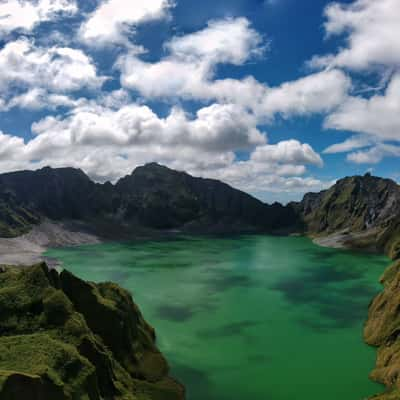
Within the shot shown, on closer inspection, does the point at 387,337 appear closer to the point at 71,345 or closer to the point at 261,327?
the point at 261,327

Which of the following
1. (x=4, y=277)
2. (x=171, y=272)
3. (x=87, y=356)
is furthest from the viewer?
(x=171, y=272)

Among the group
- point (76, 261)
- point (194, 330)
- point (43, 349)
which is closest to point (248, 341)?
point (194, 330)

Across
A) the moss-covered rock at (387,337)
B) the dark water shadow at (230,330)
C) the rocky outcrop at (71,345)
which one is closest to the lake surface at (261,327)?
the dark water shadow at (230,330)

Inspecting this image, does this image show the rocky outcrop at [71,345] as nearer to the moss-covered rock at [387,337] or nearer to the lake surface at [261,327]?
the lake surface at [261,327]

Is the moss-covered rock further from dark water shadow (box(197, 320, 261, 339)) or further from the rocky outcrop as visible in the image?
the rocky outcrop

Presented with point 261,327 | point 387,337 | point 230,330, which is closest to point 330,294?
point 261,327

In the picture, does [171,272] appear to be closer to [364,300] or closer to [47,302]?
[364,300]
